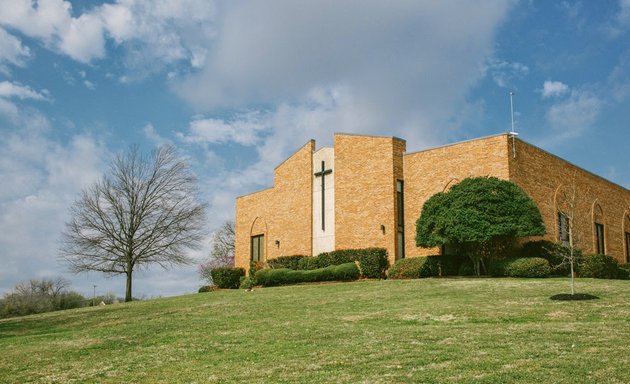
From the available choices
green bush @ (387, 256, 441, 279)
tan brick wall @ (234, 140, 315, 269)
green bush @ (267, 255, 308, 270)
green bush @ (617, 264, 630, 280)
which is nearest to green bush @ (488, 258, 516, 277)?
green bush @ (387, 256, 441, 279)

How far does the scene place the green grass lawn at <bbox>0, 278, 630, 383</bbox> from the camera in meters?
9.99

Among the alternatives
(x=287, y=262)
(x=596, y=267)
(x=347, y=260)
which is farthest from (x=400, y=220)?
(x=596, y=267)

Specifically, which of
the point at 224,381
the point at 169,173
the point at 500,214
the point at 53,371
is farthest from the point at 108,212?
the point at 224,381

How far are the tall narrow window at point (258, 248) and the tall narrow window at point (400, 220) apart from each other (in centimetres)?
1144

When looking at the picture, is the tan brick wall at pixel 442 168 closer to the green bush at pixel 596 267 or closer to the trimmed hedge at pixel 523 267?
the trimmed hedge at pixel 523 267

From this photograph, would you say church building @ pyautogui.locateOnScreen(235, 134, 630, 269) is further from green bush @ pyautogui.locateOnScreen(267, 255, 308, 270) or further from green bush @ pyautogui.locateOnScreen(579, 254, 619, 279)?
green bush @ pyautogui.locateOnScreen(579, 254, 619, 279)

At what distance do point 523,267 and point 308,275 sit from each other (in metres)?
10.6

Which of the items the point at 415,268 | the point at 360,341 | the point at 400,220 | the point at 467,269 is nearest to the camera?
the point at 360,341

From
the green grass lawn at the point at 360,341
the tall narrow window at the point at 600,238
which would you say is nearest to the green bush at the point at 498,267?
the green grass lawn at the point at 360,341

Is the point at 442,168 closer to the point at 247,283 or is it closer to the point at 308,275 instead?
the point at 308,275

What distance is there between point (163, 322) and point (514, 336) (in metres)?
10.7

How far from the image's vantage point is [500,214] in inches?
994

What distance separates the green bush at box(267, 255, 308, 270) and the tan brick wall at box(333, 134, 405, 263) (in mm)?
2942

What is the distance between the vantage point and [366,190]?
105ft
